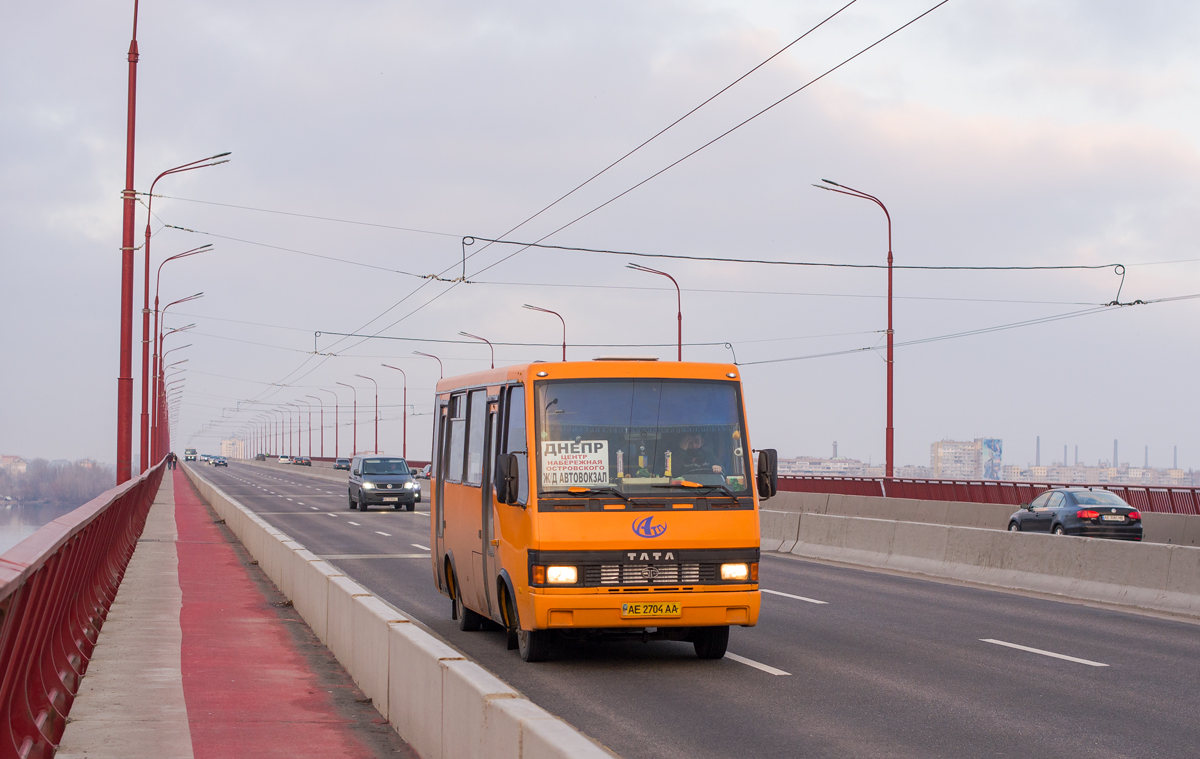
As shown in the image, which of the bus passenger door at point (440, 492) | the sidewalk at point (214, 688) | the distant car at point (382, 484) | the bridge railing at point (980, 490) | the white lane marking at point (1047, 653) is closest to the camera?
the sidewalk at point (214, 688)

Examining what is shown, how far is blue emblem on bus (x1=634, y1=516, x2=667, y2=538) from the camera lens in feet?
35.0

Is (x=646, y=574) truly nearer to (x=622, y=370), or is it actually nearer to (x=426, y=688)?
(x=622, y=370)

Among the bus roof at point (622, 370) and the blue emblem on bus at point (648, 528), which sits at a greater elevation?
the bus roof at point (622, 370)

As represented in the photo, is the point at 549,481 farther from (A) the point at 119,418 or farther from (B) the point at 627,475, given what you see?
(A) the point at 119,418

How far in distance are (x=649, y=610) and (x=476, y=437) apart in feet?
10.1

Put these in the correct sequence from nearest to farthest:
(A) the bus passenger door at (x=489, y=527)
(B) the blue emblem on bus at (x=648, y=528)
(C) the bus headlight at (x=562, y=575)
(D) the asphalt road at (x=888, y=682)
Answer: (D) the asphalt road at (x=888, y=682)
(C) the bus headlight at (x=562, y=575)
(B) the blue emblem on bus at (x=648, y=528)
(A) the bus passenger door at (x=489, y=527)

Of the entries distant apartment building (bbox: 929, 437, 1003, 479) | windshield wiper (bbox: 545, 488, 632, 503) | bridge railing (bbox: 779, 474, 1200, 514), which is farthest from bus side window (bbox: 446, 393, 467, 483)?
distant apartment building (bbox: 929, 437, 1003, 479)

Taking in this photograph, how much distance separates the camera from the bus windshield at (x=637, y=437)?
10914 millimetres

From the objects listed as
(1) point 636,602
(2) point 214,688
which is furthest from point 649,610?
(2) point 214,688

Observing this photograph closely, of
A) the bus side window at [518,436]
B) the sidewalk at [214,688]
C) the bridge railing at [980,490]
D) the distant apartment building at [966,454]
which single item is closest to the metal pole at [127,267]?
the sidewalk at [214,688]

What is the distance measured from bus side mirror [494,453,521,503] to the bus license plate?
1314 millimetres

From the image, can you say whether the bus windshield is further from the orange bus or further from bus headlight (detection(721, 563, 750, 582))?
bus headlight (detection(721, 563, 750, 582))

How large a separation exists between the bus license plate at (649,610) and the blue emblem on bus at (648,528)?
57cm

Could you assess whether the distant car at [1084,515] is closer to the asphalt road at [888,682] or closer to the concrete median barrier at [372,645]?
the asphalt road at [888,682]
